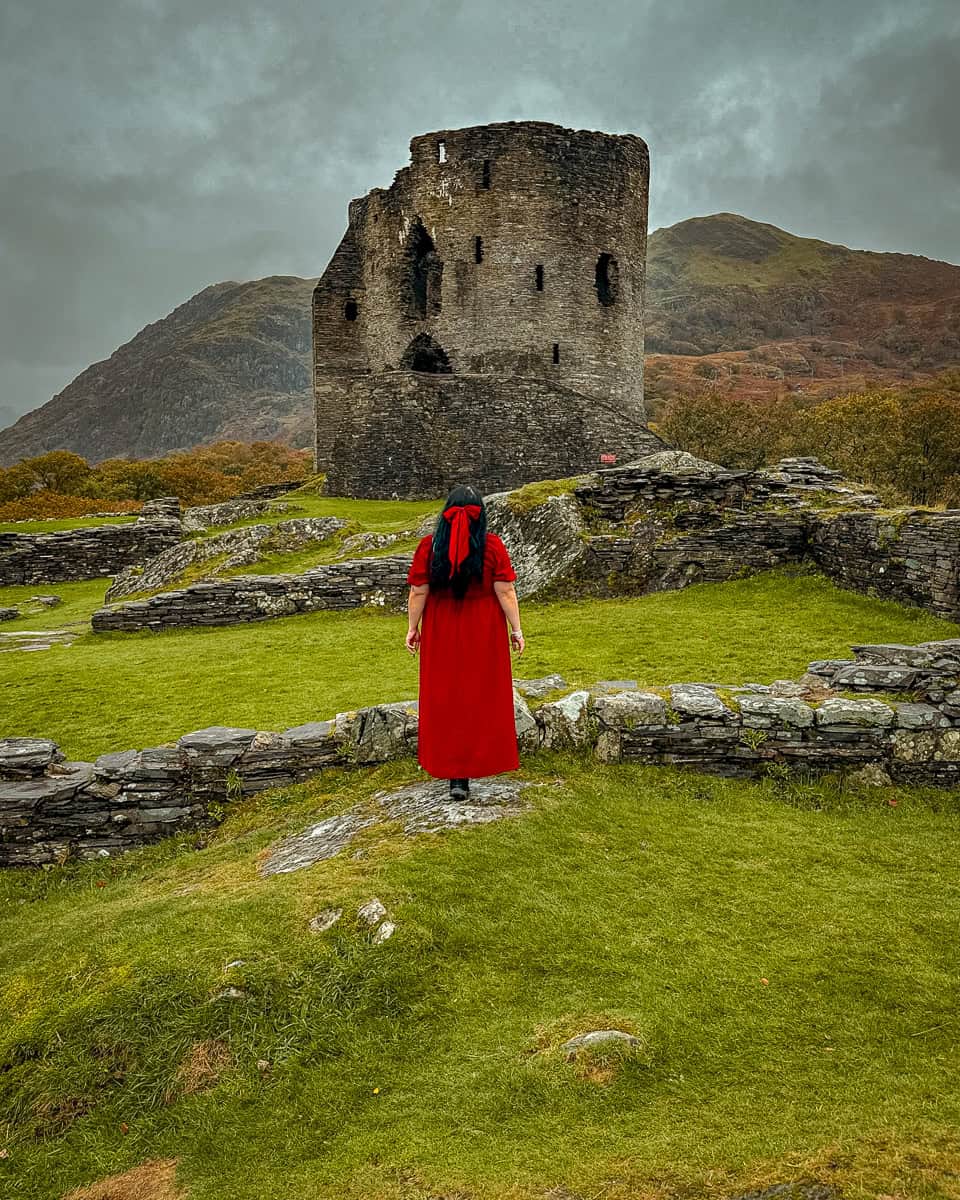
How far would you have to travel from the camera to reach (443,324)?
3086 cm

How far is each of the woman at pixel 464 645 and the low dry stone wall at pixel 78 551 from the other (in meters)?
18.9

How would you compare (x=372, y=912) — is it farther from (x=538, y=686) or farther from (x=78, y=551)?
(x=78, y=551)

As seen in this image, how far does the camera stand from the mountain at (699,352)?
133 m

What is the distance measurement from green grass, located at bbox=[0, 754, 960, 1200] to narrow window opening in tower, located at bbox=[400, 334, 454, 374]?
28460 millimetres

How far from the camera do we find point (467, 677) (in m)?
5.20

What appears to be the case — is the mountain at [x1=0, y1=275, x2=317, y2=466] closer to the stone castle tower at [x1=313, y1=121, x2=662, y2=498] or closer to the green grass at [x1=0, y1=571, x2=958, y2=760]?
the stone castle tower at [x1=313, y1=121, x2=662, y2=498]

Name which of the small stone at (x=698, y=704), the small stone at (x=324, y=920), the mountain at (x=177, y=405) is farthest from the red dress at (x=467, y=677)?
the mountain at (x=177, y=405)

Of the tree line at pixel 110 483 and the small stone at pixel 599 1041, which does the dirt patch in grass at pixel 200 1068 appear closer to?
the small stone at pixel 599 1041

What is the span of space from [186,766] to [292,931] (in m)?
2.50

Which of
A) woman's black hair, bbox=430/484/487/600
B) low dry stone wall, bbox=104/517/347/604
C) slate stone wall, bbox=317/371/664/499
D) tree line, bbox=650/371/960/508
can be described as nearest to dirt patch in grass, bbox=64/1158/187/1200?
woman's black hair, bbox=430/484/487/600

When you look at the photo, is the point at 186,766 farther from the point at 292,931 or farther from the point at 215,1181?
the point at 215,1181

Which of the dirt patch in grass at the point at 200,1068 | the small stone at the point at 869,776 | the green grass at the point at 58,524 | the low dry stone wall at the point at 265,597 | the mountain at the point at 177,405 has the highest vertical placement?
the mountain at the point at 177,405

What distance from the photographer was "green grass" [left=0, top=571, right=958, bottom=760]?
25.7ft

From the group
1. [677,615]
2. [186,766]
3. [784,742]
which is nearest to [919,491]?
[677,615]
